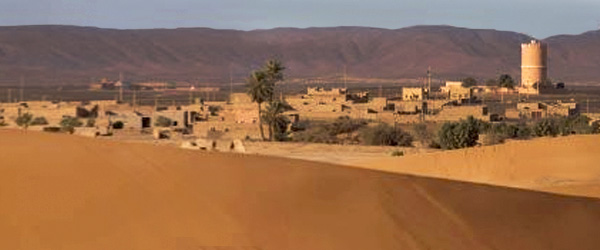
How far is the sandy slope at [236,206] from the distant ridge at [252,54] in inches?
4644

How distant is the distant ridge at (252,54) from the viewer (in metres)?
140

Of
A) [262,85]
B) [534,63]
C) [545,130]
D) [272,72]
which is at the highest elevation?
[534,63]

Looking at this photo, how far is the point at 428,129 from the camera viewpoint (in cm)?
4584

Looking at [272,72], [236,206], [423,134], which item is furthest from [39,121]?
[236,206]

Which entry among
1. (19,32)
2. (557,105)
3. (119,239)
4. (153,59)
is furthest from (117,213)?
(19,32)

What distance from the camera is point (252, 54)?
533ft

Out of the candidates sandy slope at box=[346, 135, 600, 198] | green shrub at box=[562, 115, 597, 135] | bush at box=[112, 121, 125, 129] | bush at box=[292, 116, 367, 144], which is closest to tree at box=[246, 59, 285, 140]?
bush at box=[292, 116, 367, 144]

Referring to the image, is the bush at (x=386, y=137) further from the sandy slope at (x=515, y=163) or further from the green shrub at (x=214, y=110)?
the sandy slope at (x=515, y=163)

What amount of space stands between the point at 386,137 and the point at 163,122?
48.0 ft

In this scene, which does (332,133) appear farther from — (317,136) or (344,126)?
(317,136)

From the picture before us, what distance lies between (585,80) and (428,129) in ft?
312

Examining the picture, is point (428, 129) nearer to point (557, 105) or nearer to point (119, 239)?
point (557, 105)

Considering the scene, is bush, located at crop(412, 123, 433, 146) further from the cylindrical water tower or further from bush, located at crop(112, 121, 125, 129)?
the cylindrical water tower

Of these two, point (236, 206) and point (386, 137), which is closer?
point (236, 206)
